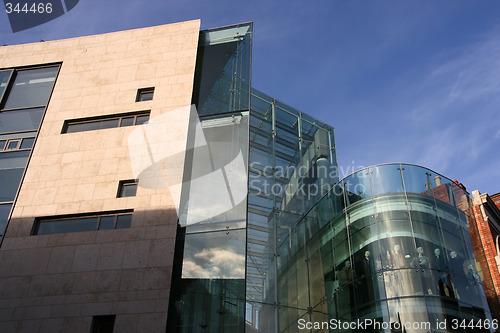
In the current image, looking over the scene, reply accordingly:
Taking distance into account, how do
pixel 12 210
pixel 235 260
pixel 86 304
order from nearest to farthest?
pixel 86 304, pixel 235 260, pixel 12 210

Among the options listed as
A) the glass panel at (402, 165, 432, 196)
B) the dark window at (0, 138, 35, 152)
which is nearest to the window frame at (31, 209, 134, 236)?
the dark window at (0, 138, 35, 152)

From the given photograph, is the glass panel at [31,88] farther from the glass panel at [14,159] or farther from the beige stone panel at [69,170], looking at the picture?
the beige stone panel at [69,170]

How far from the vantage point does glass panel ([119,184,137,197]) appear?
54.5ft

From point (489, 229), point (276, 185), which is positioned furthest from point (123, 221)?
point (489, 229)

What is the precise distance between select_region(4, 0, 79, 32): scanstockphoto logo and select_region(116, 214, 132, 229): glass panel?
12.3 m

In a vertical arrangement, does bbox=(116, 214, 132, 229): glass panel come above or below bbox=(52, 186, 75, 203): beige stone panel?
below

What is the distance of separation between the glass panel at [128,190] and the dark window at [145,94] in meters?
4.30

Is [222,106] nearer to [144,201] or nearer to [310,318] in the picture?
[144,201]

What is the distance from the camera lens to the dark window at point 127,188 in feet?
54.5

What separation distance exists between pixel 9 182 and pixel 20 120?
3293mm

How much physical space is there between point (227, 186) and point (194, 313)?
16.7ft

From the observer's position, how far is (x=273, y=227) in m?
18.9

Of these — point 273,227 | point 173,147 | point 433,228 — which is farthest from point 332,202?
point 173,147

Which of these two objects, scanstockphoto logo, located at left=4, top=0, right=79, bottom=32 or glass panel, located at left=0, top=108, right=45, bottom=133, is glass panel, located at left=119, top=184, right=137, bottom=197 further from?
scanstockphoto logo, located at left=4, top=0, right=79, bottom=32
